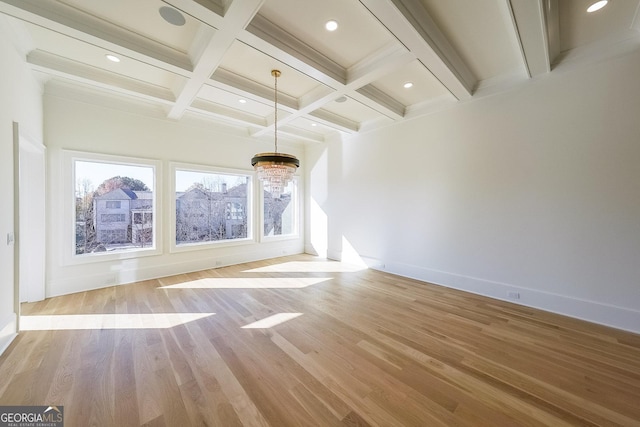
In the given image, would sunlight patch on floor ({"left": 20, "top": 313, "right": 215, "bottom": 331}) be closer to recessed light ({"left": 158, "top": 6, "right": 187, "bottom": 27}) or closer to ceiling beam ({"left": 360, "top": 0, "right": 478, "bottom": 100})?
recessed light ({"left": 158, "top": 6, "right": 187, "bottom": 27})

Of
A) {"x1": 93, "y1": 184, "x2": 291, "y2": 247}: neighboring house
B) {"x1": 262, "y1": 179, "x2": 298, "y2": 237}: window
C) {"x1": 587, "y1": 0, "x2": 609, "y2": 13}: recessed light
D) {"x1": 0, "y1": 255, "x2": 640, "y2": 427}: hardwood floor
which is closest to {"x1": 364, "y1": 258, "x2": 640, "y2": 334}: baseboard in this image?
{"x1": 0, "y1": 255, "x2": 640, "y2": 427}: hardwood floor

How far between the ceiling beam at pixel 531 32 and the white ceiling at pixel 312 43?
1cm

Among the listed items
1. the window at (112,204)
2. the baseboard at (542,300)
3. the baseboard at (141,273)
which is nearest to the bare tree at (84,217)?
the window at (112,204)

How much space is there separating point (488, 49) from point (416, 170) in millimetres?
2009

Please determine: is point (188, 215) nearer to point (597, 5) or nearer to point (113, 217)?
point (113, 217)

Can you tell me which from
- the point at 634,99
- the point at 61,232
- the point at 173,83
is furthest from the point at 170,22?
the point at 634,99

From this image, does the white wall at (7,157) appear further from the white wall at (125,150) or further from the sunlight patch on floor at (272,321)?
the sunlight patch on floor at (272,321)

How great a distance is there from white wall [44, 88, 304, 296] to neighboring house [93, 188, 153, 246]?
272 mm

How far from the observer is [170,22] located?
94.0 inches

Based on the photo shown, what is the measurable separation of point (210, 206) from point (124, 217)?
152 cm

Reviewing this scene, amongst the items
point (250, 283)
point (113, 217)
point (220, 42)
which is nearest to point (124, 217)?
point (113, 217)

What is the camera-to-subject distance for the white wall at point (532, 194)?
8.77 feet

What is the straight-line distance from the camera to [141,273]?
430cm

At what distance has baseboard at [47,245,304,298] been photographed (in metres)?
3.63
